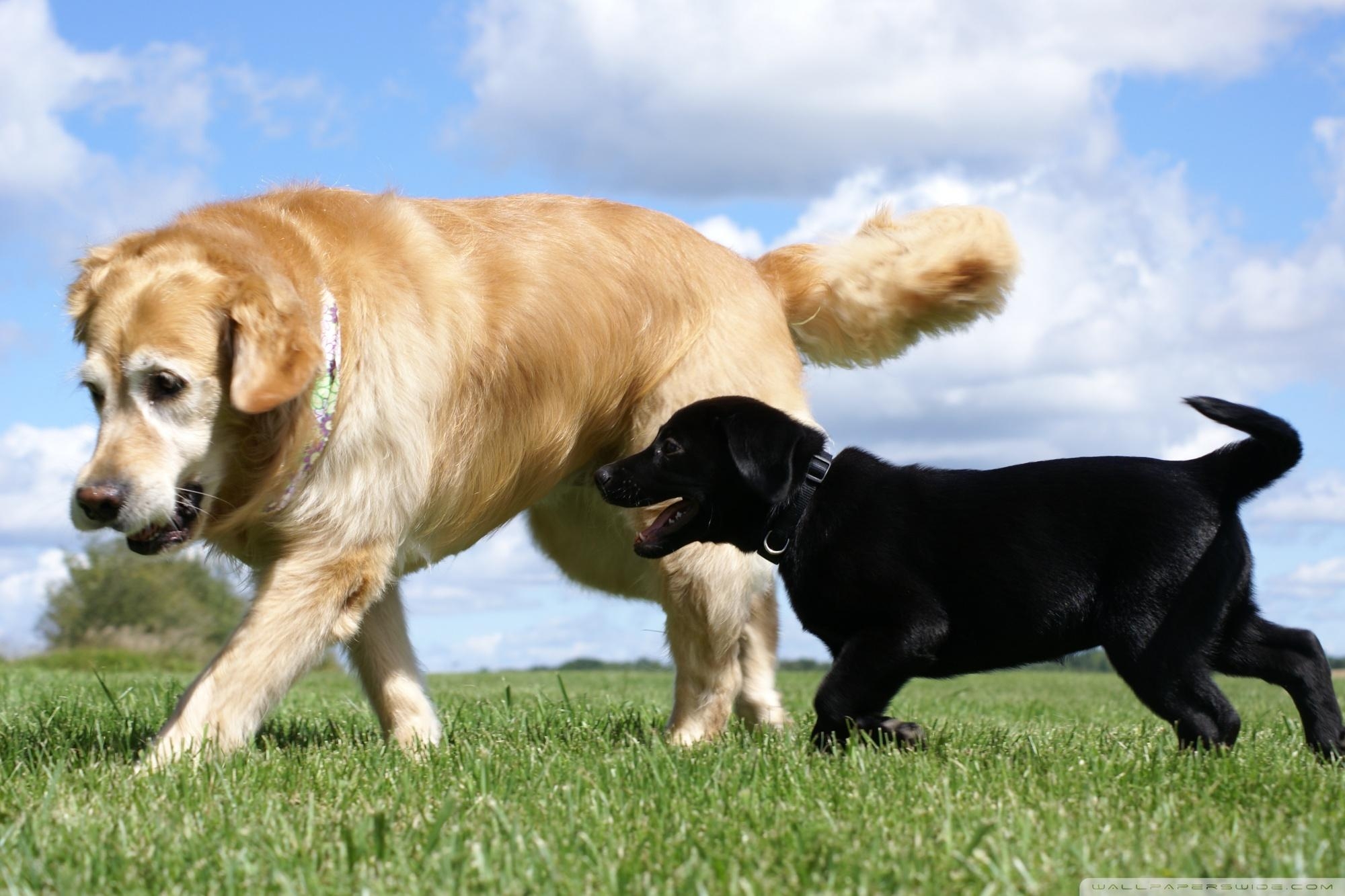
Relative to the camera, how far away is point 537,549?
527 centimetres

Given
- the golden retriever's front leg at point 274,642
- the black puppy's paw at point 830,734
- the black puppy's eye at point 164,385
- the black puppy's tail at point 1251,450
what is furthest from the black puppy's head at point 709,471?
the black puppy's eye at point 164,385

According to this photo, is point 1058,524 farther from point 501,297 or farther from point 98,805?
point 98,805

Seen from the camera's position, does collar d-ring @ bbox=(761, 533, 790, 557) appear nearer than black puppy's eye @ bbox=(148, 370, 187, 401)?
No

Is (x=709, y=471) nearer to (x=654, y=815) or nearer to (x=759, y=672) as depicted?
(x=759, y=672)

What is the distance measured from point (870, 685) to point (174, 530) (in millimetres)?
2157

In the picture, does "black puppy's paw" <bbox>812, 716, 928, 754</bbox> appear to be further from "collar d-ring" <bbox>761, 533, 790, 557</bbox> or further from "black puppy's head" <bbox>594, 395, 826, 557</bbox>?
"black puppy's head" <bbox>594, 395, 826, 557</bbox>

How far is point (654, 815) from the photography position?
269cm

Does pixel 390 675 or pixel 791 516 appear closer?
pixel 791 516

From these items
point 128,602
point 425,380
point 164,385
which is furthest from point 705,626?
point 128,602

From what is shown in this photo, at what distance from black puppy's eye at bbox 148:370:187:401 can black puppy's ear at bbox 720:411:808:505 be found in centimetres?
167

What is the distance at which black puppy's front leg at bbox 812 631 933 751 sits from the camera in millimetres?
3830

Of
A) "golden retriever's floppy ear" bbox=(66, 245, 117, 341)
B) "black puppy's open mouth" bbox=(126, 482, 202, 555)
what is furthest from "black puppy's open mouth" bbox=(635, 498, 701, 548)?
"golden retriever's floppy ear" bbox=(66, 245, 117, 341)

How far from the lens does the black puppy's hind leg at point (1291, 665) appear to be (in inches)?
150

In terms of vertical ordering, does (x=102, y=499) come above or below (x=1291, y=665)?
above
